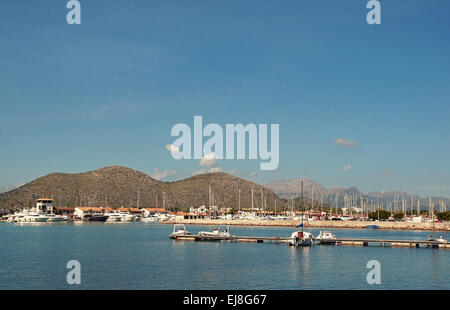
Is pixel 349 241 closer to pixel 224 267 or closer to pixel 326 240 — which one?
pixel 326 240

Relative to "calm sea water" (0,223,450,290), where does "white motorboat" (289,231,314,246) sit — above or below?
above

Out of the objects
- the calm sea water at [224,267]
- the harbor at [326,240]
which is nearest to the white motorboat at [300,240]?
the harbor at [326,240]

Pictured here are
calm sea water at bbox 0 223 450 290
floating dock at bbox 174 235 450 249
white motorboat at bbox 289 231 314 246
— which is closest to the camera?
calm sea water at bbox 0 223 450 290

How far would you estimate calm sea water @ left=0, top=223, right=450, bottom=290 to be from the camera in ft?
153

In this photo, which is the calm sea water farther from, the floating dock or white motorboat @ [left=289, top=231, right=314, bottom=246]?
the floating dock

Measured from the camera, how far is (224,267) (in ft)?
191

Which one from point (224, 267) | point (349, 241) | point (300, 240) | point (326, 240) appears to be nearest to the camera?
point (224, 267)

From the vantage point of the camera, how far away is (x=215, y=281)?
48.0 metres

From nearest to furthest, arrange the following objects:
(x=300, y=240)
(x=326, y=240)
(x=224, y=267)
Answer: (x=224, y=267)
(x=300, y=240)
(x=326, y=240)

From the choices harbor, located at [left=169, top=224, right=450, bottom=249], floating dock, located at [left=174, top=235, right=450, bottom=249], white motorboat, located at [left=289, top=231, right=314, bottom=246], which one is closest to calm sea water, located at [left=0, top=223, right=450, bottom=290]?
white motorboat, located at [left=289, top=231, right=314, bottom=246]

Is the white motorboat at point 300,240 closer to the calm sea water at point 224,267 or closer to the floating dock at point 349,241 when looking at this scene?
the calm sea water at point 224,267

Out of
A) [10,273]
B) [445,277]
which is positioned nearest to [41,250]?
[10,273]

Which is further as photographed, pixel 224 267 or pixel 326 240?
pixel 326 240

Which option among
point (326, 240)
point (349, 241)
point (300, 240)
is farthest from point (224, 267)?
point (349, 241)
